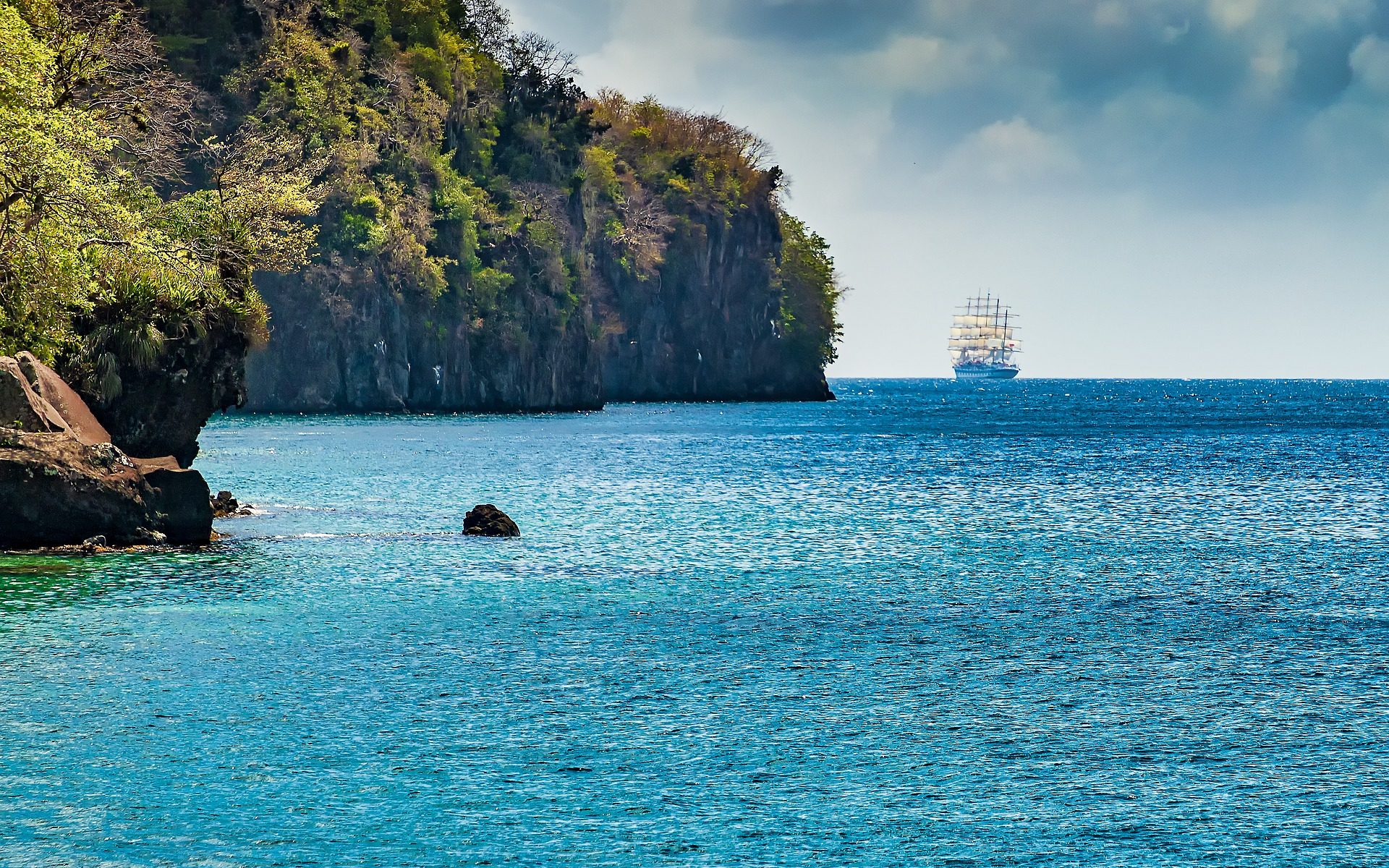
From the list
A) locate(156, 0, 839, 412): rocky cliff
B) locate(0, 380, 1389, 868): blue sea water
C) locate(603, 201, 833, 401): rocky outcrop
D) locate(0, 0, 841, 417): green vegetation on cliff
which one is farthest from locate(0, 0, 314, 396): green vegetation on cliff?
locate(603, 201, 833, 401): rocky outcrop

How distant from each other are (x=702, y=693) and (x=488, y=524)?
592 inches

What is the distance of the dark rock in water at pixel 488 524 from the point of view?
2952cm

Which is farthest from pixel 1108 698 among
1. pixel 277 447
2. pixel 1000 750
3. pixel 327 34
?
pixel 327 34

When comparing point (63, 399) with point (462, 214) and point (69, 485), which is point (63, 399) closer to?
point (69, 485)

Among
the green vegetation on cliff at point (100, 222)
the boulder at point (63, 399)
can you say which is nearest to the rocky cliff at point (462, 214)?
the green vegetation on cliff at point (100, 222)

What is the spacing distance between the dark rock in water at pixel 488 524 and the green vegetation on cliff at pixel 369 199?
7669mm

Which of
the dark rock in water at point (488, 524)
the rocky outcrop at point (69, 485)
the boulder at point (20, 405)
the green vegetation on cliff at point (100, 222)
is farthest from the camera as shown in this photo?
the dark rock in water at point (488, 524)

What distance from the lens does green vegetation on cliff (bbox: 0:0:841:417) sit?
93.7 ft

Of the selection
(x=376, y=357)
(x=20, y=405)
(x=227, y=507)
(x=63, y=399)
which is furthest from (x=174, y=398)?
(x=376, y=357)

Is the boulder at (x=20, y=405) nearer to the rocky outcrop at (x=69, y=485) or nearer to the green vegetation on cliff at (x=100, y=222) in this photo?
the rocky outcrop at (x=69, y=485)

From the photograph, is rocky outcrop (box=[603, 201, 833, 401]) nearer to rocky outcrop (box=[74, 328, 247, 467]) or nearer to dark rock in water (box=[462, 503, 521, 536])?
rocky outcrop (box=[74, 328, 247, 467])

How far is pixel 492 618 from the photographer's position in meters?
19.6

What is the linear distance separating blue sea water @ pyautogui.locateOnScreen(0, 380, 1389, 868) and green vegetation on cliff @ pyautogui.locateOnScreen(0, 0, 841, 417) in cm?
612

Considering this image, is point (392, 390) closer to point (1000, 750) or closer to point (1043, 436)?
point (1043, 436)
